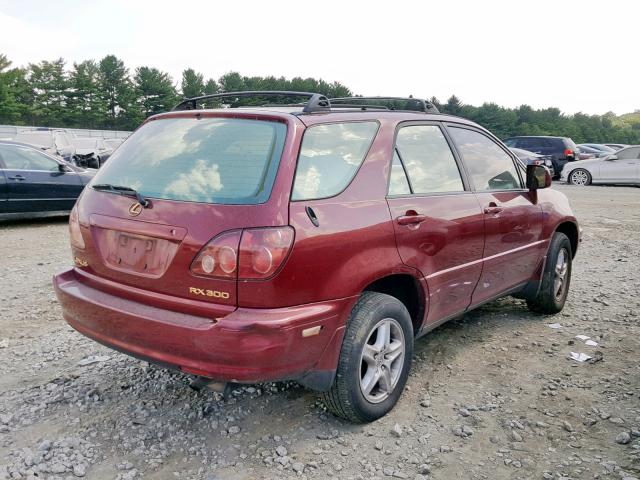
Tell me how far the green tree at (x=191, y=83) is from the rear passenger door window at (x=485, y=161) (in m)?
74.9

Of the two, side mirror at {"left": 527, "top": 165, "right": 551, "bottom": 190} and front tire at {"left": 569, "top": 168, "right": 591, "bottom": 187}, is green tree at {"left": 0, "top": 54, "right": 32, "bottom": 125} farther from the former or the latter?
side mirror at {"left": 527, "top": 165, "right": 551, "bottom": 190}

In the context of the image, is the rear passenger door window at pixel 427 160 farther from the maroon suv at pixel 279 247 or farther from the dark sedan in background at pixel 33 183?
the dark sedan in background at pixel 33 183

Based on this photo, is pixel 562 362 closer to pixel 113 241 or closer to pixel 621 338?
pixel 621 338

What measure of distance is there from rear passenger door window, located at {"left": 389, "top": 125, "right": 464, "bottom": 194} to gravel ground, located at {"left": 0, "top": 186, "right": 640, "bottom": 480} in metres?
1.27

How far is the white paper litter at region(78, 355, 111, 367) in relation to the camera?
3.76 meters

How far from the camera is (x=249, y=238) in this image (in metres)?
2.43

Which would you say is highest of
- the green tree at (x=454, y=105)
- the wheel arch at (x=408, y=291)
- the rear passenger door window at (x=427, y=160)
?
the green tree at (x=454, y=105)

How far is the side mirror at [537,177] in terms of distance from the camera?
14.6ft

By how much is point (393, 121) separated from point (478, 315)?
235cm

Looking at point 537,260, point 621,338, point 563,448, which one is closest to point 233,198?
point 563,448

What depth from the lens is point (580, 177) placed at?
19609 millimetres

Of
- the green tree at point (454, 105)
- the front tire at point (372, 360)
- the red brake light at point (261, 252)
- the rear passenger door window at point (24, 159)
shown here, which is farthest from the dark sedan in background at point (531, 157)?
the green tree at point (454, 105)

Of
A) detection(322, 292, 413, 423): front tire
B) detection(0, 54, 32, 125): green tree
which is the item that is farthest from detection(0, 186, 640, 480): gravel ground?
detection(0, 54, 32, 125): green tree

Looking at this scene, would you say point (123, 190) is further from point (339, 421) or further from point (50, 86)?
point (50, 86)
